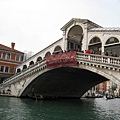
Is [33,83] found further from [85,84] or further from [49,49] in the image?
[85,84]

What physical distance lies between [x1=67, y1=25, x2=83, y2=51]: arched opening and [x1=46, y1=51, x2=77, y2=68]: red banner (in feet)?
9.81

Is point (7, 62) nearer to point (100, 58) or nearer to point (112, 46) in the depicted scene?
point (112, 46)

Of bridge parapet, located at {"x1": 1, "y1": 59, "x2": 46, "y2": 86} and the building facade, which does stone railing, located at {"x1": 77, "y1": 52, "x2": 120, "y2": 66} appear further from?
the building facade

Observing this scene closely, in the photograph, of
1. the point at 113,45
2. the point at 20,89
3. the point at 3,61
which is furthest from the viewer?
the point at 3,61

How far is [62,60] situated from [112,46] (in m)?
3.87

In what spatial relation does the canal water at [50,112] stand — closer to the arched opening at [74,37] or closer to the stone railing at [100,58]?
the stone railing at [100,58]

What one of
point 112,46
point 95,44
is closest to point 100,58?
point 112,46

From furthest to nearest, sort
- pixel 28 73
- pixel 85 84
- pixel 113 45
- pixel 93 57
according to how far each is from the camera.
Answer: pixel 85 84 < pixel 28 73 < pixel 113 45 < pixel 93 57

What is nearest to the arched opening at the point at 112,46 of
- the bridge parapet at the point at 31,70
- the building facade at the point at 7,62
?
the bridge parapet at the point at 31,70

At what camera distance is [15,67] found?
27281 mm

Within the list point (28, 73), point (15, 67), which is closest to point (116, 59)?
point (28, 73)

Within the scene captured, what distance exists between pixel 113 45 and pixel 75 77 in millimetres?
6865

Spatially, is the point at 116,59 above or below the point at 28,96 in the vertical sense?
above

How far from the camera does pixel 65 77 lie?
65.2ft
